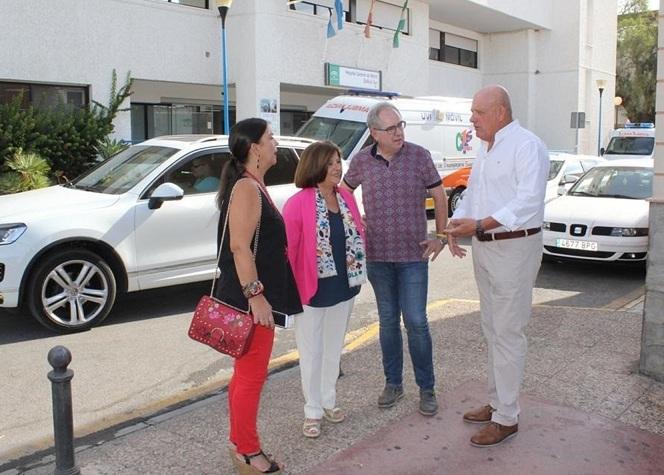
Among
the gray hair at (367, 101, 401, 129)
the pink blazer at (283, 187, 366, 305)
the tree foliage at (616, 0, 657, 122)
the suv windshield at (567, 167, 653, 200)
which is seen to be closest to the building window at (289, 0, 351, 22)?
the suv windshield at (567, 167, 653, 200)

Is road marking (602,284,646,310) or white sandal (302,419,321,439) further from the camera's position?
road marking (602,284,646,310)

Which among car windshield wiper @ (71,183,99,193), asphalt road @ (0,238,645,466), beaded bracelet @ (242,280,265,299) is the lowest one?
asphalt road @ (0,238,645,466)

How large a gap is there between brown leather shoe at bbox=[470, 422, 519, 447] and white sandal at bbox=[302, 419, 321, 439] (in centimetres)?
84

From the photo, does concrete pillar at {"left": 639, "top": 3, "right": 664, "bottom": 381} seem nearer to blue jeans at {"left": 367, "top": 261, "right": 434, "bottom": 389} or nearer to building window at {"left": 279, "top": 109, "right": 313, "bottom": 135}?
blue jeans at {"left": 367, "top": 261, "right": 434, "bottom": 389}

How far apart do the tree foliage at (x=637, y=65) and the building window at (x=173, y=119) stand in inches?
1152

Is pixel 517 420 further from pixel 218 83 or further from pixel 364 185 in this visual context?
pixel 218 83

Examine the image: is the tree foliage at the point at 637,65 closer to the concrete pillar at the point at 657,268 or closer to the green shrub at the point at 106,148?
the green shrub at the point at 106,148

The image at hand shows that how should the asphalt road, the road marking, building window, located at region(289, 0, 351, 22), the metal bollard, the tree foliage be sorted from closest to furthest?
the metal bollard
the asphalt road
the road marking
building window, located at region(289, 0, 351, 22)
the tree foliage

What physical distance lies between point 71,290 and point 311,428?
132 inches

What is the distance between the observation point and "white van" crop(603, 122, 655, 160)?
20828mm

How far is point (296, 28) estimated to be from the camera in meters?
18.1

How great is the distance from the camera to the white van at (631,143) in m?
20.8

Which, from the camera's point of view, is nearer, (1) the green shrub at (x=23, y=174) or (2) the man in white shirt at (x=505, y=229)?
(2) the man in white shirt at (x=505, y=229)

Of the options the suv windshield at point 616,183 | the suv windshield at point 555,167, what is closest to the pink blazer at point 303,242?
the suv windshield at point 616,183
